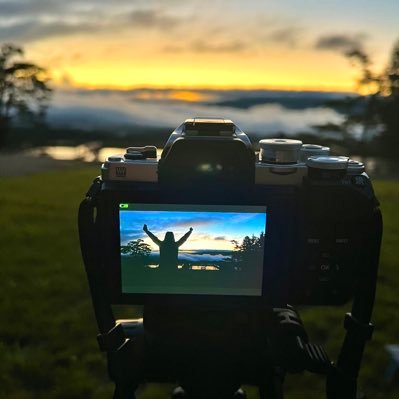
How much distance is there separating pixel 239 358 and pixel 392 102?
2001 cm

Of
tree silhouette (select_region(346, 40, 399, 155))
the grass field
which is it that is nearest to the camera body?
the grass field

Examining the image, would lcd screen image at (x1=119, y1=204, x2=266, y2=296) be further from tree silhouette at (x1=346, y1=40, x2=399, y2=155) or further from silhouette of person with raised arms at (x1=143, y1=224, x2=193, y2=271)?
tree silhouette at (x1=346, y1=40, x2=399, y2=155)

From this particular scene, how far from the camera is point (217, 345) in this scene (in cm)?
194

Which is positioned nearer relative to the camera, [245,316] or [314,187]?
[314,187]

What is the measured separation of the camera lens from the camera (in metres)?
1.92

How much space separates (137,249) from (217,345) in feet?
1.47

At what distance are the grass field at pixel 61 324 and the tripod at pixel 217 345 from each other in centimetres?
124

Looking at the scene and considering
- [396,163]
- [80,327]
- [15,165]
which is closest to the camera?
[80,327]

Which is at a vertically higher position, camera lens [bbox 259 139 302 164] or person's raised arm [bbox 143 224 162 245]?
camera lens [bbox 259 139 302 164]

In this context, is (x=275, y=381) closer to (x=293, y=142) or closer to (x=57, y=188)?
(x=293, y=142)

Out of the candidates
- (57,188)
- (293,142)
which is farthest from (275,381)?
(57,188)

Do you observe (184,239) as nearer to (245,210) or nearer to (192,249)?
(192,249)

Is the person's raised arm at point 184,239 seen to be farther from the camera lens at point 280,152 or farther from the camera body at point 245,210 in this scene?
the camera lens at point 280,152

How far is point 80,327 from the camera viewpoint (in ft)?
12.9
